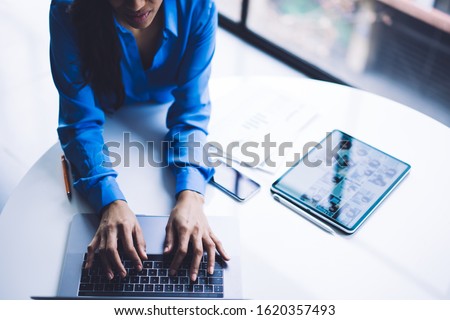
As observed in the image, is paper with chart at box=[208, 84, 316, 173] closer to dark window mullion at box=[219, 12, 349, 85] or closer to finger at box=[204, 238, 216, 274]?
finger at box=[204, 238, 216, 274]

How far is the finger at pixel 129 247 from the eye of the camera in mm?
1001

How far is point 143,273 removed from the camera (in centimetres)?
100

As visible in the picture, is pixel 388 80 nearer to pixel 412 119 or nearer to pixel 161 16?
pixel 412 119

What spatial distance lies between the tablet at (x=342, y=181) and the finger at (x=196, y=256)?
0.24 m

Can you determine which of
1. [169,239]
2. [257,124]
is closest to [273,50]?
[257,124]

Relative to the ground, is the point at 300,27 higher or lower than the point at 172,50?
higher

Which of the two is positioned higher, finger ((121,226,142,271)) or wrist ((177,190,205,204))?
wrist ((177,190,205,204))

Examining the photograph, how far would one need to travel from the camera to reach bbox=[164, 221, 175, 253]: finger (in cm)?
103

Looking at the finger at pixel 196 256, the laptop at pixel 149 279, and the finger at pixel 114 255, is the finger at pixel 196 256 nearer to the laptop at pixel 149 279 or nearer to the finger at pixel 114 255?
the laptop at pixel 149 279

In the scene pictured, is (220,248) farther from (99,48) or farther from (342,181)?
(99,48)

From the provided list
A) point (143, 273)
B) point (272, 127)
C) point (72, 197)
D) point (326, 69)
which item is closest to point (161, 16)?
point (272, 127)

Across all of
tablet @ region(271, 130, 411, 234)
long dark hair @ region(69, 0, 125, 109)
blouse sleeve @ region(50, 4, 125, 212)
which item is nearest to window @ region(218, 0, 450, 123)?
tablet @ region(271, 130, 411, 234)

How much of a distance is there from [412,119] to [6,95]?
1858mm

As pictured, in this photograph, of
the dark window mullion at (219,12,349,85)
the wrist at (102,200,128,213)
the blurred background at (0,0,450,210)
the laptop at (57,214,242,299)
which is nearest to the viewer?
the laptop at (57,214,242,299)
